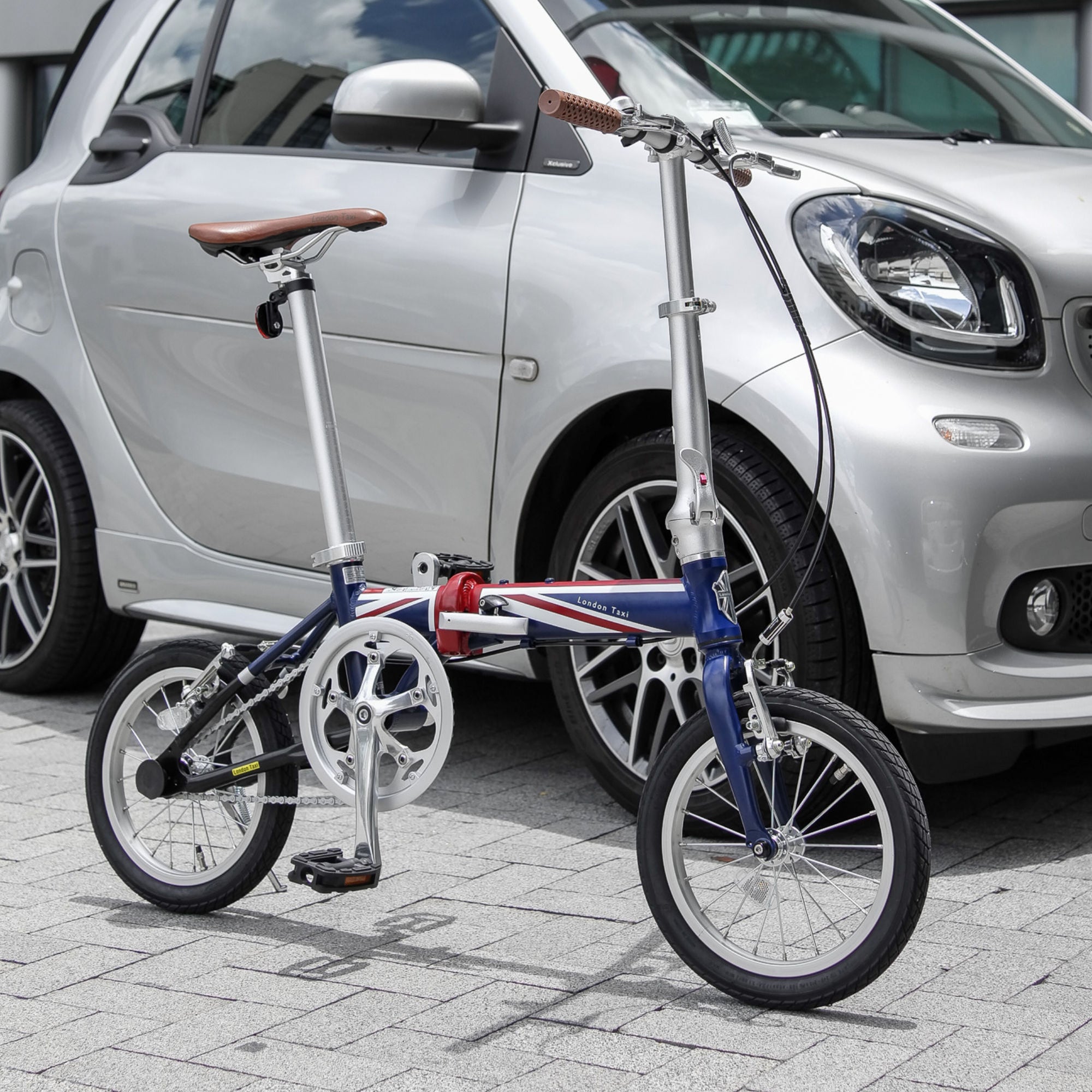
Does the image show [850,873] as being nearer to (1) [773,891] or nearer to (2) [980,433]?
(1) [773,891]

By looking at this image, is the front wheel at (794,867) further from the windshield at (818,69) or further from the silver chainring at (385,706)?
the windshield at (818,69)

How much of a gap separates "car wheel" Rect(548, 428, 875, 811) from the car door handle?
181 centimetres

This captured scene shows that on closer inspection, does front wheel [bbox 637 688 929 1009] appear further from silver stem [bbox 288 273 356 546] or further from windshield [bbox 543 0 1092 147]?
windshield [bbox 543 0 1092 147]

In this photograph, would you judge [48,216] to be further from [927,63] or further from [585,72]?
[927,63]

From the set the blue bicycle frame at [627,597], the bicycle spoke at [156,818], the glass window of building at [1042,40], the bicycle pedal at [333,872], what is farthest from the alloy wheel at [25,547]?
the glass window of building at [1042,40]

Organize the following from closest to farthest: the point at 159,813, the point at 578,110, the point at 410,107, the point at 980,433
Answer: the point at 578,110 → the point at 980,433 → the point at 159,813 → the point at 410,107

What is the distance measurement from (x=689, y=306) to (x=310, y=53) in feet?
7.04

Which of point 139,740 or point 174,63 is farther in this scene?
point 174,63

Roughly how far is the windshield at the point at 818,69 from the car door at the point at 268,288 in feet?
1.16

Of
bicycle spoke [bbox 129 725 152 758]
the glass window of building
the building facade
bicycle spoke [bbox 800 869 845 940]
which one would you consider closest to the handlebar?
bicycle spoke [bbox 800 869 845 940]

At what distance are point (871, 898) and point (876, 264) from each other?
4.18 feet

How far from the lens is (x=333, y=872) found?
3.35 m

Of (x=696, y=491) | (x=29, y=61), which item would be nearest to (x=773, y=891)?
(x=696, y=491)

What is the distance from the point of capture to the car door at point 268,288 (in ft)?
14.5
